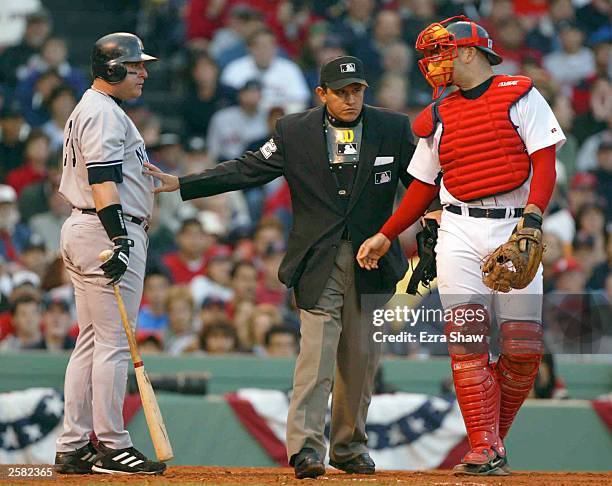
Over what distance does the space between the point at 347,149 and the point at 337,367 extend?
46.8 inches

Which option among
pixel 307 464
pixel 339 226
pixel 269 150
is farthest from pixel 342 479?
pixel 269 150

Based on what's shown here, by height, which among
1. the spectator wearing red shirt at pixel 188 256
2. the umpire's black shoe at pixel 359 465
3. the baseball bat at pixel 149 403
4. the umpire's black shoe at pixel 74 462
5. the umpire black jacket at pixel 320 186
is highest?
the umpire black jacket at pixel 320 186

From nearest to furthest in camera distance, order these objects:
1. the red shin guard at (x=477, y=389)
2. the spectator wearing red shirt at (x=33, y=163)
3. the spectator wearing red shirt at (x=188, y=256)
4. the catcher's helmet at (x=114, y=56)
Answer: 1. the red shin guard at (x=477, y=389)
2. the catcher's helmet at (x=114, y=56)
3. the spectator wearing red shirt at (x=188, y=256)
4. the spectator wearing red shirt at (x=33, y=163)

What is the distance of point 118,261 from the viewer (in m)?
6.68

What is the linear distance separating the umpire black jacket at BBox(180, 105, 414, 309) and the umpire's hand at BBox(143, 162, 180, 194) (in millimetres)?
60

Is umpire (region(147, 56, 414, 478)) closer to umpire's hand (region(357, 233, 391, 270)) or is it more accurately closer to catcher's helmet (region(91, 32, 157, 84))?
umpire's hand (region(357, 233, 391, 270))

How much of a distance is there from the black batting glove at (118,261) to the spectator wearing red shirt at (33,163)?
6.61m

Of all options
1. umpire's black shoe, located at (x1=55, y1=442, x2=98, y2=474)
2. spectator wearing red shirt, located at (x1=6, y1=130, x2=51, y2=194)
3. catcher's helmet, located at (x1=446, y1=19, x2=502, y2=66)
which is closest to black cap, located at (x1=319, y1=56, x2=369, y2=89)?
catcher's helmet, located at (x1=446, y1=19, x2=502, y2=66)

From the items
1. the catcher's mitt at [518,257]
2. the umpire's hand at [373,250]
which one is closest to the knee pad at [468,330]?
the catcher's mitt at [518,257]

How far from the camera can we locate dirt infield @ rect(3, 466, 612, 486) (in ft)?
20.7

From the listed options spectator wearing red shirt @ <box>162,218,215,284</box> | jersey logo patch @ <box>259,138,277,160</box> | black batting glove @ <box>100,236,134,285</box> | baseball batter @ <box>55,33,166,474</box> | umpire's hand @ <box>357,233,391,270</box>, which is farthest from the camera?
spectator wearing red shirt @ <box>162,218,215,284</box>

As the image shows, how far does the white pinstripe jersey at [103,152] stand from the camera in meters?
6.82

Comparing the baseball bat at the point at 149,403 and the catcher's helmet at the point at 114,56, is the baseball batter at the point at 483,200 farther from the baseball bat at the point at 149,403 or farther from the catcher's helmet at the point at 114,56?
the catcher's helmet at the point at 114,56

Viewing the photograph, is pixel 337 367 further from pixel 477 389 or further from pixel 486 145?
pixel 486 145
